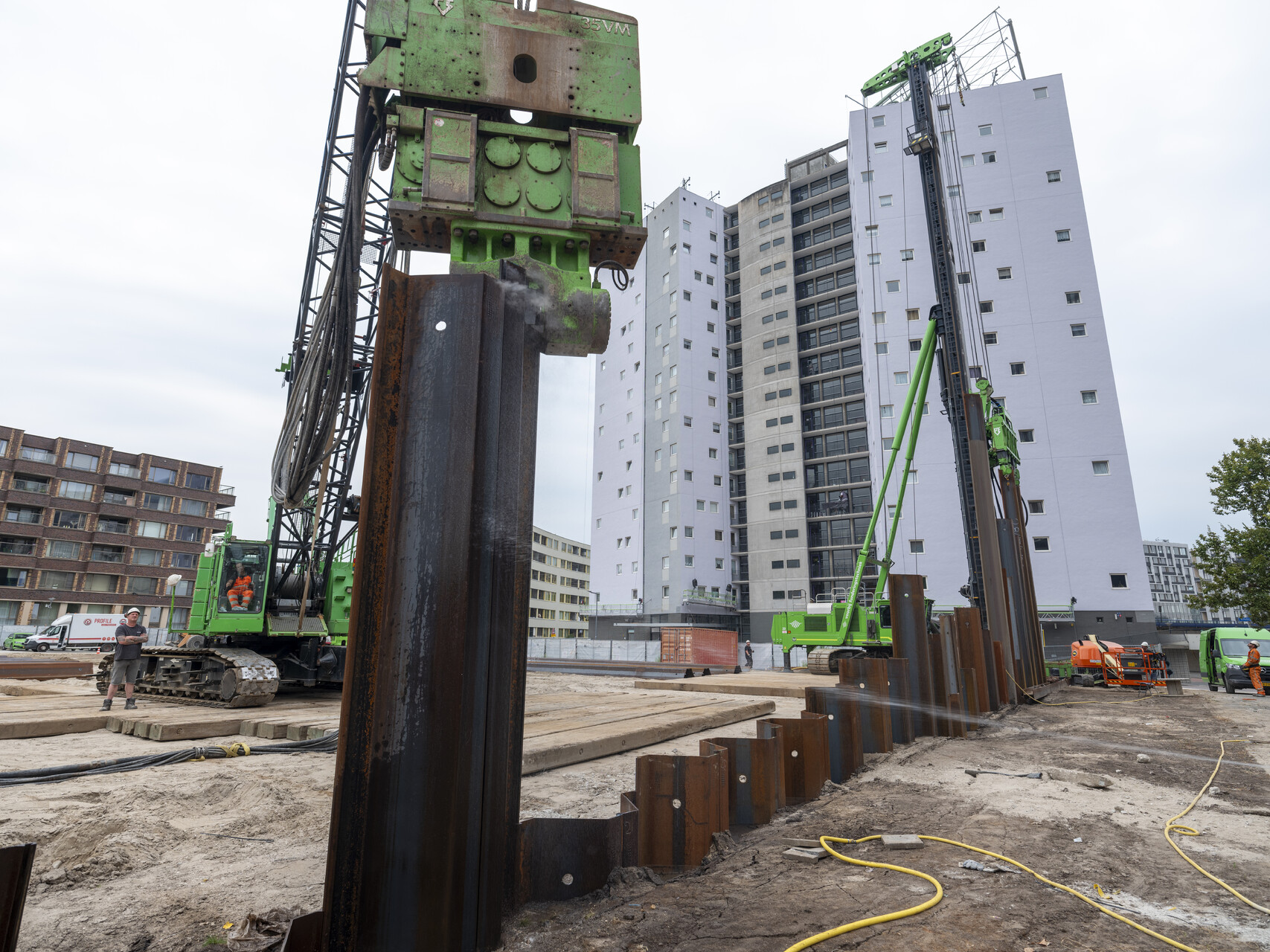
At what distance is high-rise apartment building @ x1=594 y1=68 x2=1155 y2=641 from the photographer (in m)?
35.8

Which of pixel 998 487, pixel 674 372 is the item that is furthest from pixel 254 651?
pixel 674 372

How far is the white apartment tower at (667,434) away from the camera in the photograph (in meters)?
53.0

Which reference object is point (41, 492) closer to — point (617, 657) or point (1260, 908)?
point (617, 657)

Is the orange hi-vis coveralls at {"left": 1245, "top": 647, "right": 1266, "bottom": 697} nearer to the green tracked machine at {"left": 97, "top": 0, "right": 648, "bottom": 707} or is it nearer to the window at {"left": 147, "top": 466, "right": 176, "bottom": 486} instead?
the green tracked machine at {"left": 97, "top": 0, "right": 648, "bottom": 707}

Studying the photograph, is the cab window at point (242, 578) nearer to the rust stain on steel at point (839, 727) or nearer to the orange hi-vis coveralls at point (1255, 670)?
the rust stain on steel at point (839, 727)

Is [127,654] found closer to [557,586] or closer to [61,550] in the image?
[61,550]

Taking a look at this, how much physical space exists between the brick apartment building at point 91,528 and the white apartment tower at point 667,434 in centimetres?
3732

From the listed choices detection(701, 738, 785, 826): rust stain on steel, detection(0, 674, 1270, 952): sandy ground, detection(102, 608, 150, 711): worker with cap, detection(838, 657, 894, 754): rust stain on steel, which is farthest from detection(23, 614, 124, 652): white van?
detection(701, 738, 785, 826): rust stain on steel

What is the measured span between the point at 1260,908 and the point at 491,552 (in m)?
4.08

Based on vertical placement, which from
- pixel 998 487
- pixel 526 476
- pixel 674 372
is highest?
pixel 674 372

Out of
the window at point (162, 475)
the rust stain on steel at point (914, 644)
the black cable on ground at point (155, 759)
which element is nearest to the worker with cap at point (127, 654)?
the black cable on ground at point (155, 759)

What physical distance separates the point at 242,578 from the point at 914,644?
405 inches

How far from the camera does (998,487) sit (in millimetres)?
19703

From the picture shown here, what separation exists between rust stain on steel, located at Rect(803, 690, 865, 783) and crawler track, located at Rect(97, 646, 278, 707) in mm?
8183
